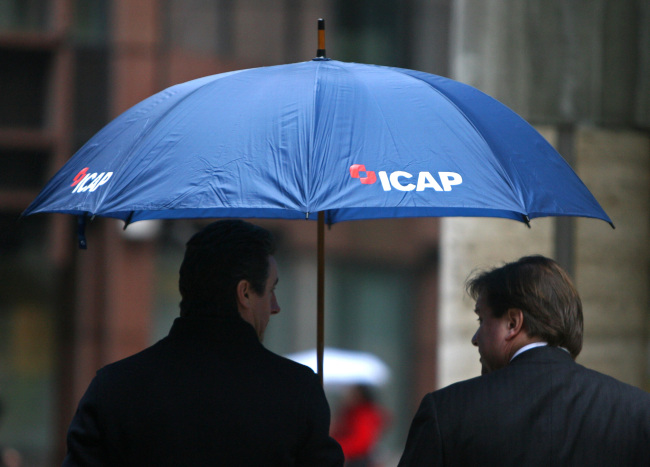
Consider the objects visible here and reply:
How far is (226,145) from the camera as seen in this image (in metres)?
2.62

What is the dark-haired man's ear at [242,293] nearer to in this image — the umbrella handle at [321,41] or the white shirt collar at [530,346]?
the white shirt collar at [530,346]

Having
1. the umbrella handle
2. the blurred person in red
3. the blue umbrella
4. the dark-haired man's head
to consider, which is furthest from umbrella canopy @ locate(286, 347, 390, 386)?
the dark-haired man's head

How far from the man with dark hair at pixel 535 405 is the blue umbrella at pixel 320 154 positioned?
29cm

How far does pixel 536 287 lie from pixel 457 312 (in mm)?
7193

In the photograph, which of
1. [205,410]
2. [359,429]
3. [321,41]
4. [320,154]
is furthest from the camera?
[359,429]

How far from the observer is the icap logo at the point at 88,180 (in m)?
2.79

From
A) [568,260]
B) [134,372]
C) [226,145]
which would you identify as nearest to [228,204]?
[226,145]

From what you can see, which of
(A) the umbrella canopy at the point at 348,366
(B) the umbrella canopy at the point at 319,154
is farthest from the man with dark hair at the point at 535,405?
(A) the umbrella canopy at the point at 348,366

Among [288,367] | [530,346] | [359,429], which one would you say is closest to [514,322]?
[530,346]

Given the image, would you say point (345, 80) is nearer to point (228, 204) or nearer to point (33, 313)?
point (228, 204)

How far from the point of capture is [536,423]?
249cm

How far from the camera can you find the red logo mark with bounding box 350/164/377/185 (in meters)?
2.54

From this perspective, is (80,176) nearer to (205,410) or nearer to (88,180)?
(88,180)

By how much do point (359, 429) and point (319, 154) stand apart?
22.8 feet
